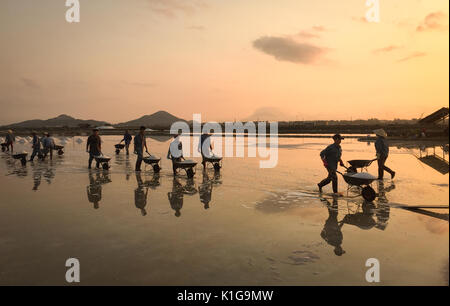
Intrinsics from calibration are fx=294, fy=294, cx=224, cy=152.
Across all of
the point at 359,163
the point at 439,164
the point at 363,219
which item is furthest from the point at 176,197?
the point at 439,164

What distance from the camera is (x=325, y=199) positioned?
946 cm

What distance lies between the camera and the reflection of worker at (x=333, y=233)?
5762mm

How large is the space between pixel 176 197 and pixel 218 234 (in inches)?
145

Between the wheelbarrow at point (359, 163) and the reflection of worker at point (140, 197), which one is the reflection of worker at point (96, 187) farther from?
the wheelbarrow at point (359, 163)

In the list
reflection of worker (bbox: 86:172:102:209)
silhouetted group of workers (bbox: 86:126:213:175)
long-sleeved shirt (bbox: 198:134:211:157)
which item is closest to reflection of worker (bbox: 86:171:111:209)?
reflection of worker (bbox: 86:172:102:209)

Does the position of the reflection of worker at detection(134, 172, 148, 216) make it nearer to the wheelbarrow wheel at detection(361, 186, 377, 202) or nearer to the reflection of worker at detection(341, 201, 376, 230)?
the reflection of worker at detection(341, 201, 376, 230)

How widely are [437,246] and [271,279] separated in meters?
3.69

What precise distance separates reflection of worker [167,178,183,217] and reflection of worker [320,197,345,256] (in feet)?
12.3

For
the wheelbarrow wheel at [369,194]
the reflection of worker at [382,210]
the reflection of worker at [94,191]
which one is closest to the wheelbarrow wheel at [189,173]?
the reflection of worker at [94,191]

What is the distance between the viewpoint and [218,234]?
6441 mm

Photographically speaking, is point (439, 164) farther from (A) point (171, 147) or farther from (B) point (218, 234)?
(B) point (218, 234)
